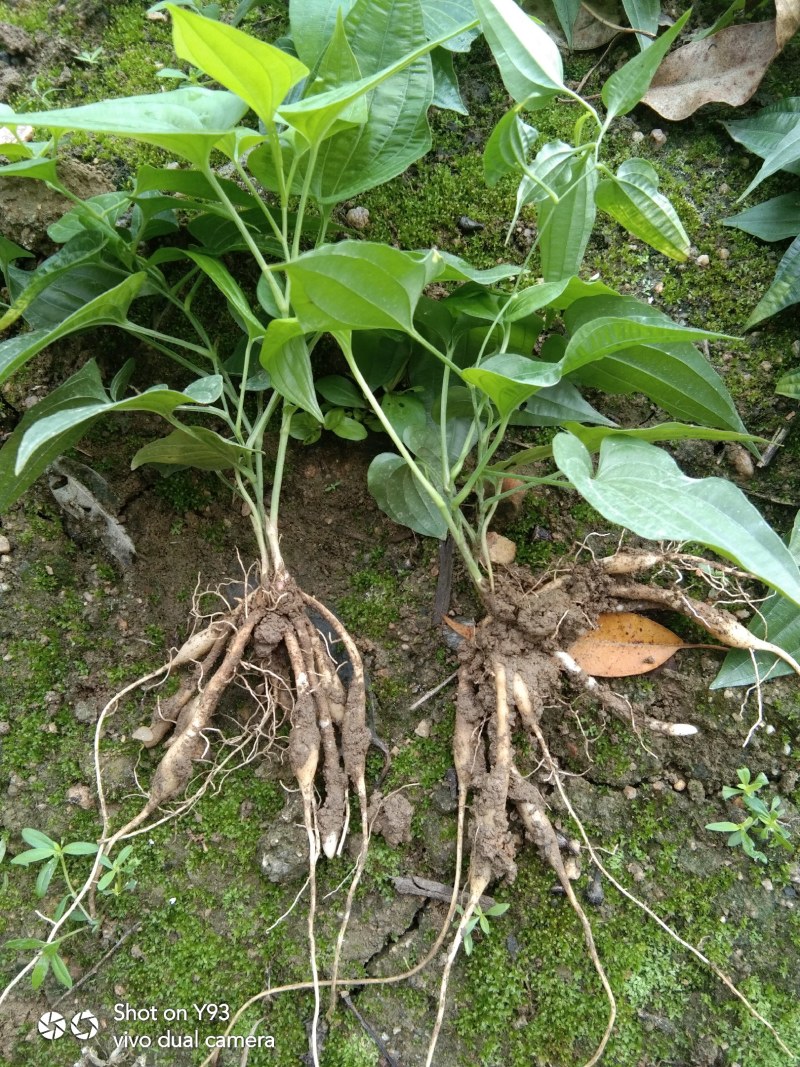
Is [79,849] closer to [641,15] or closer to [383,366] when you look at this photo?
[383,366]

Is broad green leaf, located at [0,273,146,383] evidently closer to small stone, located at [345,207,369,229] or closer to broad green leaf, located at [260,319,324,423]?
broad green leaf, located at [260,319,324,423]

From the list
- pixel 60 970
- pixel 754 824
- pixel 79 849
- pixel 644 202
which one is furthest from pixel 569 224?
pixel 60 970

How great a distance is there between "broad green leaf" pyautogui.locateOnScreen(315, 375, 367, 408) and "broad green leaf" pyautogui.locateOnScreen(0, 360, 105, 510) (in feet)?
1.21

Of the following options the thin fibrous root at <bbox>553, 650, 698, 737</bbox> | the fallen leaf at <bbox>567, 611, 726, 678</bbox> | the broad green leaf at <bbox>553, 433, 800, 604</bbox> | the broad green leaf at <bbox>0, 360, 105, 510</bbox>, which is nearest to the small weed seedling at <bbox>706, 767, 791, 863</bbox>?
the thin fibrous root at <bbox>553, 650, 698, 737</bbox>

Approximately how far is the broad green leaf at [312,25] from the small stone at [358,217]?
0.31 m

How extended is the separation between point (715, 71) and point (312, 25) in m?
0.85

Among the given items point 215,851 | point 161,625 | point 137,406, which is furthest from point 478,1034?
point 137,406

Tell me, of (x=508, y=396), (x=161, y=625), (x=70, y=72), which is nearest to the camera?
(x=508, y=396)

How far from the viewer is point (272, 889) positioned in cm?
104

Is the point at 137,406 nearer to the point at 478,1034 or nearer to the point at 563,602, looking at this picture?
the point at 563,602

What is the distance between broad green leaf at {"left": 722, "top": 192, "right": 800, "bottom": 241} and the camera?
1.25m

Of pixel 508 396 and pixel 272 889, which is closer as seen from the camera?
pixel 508 396

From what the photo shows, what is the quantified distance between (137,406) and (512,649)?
2.28 ft

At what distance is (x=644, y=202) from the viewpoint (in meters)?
1.00
